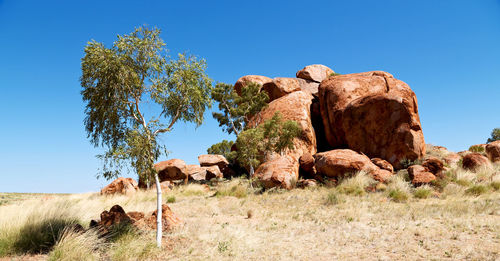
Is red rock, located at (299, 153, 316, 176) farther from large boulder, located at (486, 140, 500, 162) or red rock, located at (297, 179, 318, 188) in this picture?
large boulder, located at (486, 140, 500, 162)

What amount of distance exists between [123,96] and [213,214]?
6.97 m

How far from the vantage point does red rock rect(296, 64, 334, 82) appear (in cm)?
4062

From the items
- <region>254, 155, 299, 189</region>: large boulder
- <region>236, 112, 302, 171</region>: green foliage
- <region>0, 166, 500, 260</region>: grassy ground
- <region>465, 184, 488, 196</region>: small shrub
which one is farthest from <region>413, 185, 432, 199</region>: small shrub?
<region>236, 112, 302, 171</region>: green foliage

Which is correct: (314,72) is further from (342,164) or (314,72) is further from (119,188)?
(119,188)

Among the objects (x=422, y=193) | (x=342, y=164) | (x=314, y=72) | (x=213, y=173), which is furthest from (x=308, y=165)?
(x=314, y=72)

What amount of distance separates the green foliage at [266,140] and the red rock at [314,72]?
1723cm

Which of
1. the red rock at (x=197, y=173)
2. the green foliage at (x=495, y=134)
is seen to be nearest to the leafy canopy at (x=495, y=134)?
the green foliage at (x=495, y=134)

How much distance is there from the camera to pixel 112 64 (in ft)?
27.7

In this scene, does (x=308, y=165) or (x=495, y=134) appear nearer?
(x=308, y=165)

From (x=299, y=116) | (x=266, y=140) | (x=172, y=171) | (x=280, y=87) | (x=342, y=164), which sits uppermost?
→ (x=280, y=87)

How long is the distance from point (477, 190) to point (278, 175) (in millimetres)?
10430

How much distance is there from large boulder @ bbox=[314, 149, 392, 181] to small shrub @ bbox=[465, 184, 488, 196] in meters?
4.29

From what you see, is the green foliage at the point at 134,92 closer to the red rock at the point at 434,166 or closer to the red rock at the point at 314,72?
the red rock at the point at 434,166

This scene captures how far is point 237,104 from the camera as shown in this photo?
3650cm
